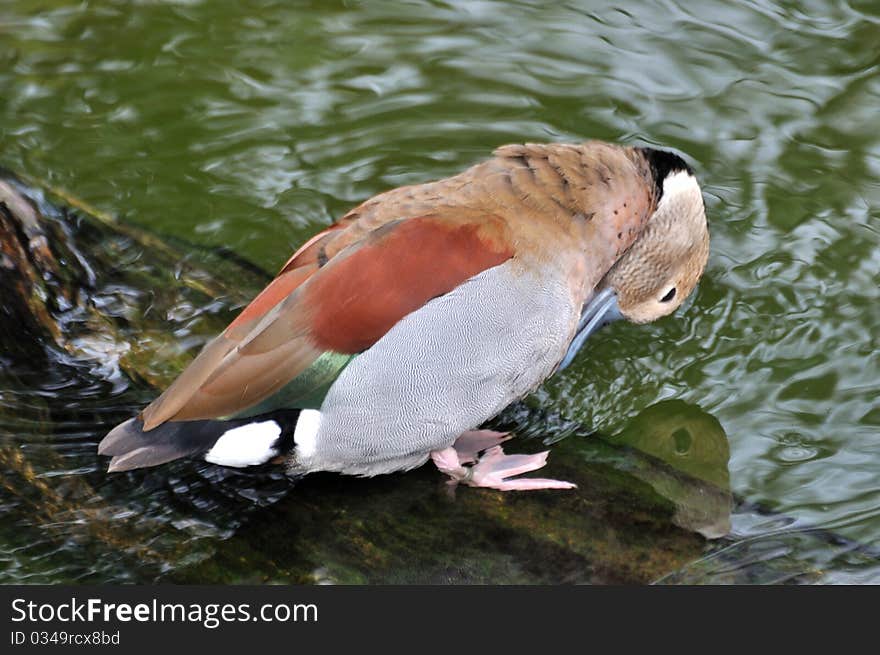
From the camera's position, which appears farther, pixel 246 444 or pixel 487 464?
pixel 487 464

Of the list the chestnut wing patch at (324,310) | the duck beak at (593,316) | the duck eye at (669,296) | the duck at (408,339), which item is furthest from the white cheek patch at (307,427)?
the duck eye at (669,296)

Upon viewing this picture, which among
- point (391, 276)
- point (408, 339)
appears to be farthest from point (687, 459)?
point (391, 276)

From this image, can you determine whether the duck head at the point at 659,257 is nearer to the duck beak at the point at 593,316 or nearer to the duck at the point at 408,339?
the duck beak at the point at 593,316

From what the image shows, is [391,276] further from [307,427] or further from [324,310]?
[307,427]

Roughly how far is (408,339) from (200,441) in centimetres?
77

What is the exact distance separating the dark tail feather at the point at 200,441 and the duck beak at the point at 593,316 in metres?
1.22

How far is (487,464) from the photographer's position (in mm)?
4211

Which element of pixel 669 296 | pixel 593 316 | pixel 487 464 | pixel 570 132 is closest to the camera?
pixel 487 464

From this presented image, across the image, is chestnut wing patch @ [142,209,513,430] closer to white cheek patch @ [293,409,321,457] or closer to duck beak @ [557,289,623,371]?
white cheek patch @ [293,409,321,457]

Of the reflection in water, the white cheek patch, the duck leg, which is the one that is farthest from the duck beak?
the white cheek patch

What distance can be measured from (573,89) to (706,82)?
26.4 inches

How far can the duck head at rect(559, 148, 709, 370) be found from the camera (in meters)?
4.80

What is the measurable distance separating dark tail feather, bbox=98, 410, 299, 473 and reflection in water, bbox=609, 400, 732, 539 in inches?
49.8

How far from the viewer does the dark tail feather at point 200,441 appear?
153 inches
